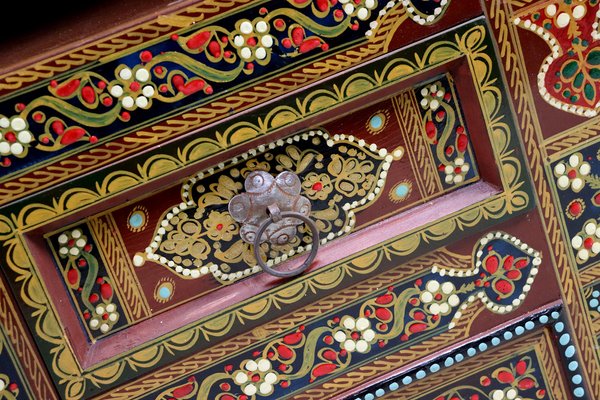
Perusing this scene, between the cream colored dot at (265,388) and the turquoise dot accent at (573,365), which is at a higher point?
the cream colored dot at (265,388)

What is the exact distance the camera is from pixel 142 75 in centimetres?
73

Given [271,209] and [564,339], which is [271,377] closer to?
[271,209]

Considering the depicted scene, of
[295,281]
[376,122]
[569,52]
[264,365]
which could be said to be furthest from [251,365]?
[569,52]

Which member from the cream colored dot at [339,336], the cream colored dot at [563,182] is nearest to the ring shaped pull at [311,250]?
the cream colored dot at [339,336]

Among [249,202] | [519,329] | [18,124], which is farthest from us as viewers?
[519,329]

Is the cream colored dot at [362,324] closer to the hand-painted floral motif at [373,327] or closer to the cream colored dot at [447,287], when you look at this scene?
the hand-painted floral motif at [373,327]

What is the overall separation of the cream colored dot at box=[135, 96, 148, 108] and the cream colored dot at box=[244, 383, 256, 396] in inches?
14.1

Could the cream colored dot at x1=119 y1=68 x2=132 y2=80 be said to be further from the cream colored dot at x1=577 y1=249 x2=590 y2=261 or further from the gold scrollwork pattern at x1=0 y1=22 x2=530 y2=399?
the cream colored dot at x1=577 y1=249 x2=590 y2=261

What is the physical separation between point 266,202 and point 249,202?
19 millimetres

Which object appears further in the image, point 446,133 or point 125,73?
point 446,133

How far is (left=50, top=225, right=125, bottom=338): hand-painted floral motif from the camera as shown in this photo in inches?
31.4

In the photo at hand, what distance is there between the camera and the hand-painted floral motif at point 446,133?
2.78 ft

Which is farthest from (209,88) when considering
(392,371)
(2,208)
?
(392,371)

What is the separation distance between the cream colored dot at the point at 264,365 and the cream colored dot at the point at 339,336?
9cm
